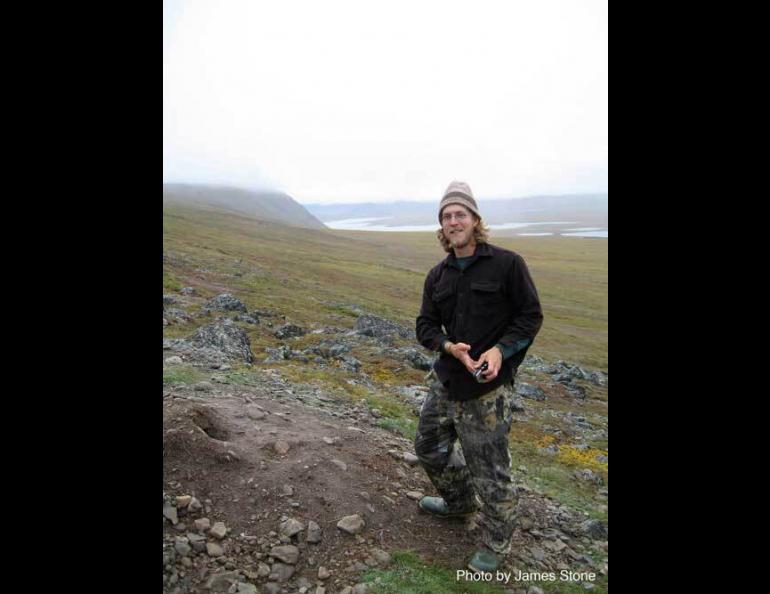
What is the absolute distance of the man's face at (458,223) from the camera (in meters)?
4.95

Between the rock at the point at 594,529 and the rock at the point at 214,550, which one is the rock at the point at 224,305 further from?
the rock at the point at 594,529

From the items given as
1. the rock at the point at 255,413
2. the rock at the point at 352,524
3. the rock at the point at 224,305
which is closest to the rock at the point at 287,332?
the rock at the point at 224,305

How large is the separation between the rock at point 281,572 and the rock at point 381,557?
89 cm

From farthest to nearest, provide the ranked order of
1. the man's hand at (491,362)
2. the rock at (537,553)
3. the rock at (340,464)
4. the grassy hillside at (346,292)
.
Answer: the grassy hillside at (346,292) → the rock at (340,464) → the rock at (537,553) → the man's hand at (491,362)

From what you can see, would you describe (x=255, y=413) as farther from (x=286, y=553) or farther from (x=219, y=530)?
(x=286, y=553)

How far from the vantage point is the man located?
481 centimetres

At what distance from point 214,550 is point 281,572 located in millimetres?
744

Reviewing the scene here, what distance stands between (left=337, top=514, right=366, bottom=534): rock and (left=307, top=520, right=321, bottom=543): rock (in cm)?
25

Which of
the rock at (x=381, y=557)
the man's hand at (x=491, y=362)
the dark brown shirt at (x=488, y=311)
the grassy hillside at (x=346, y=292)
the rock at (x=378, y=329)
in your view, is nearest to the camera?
the man's hand at (x=491, y=362)

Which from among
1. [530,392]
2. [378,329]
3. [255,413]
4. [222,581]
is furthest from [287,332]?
[222,581]

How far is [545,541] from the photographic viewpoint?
6227 millimetres

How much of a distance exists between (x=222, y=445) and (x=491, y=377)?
12.4 ft
